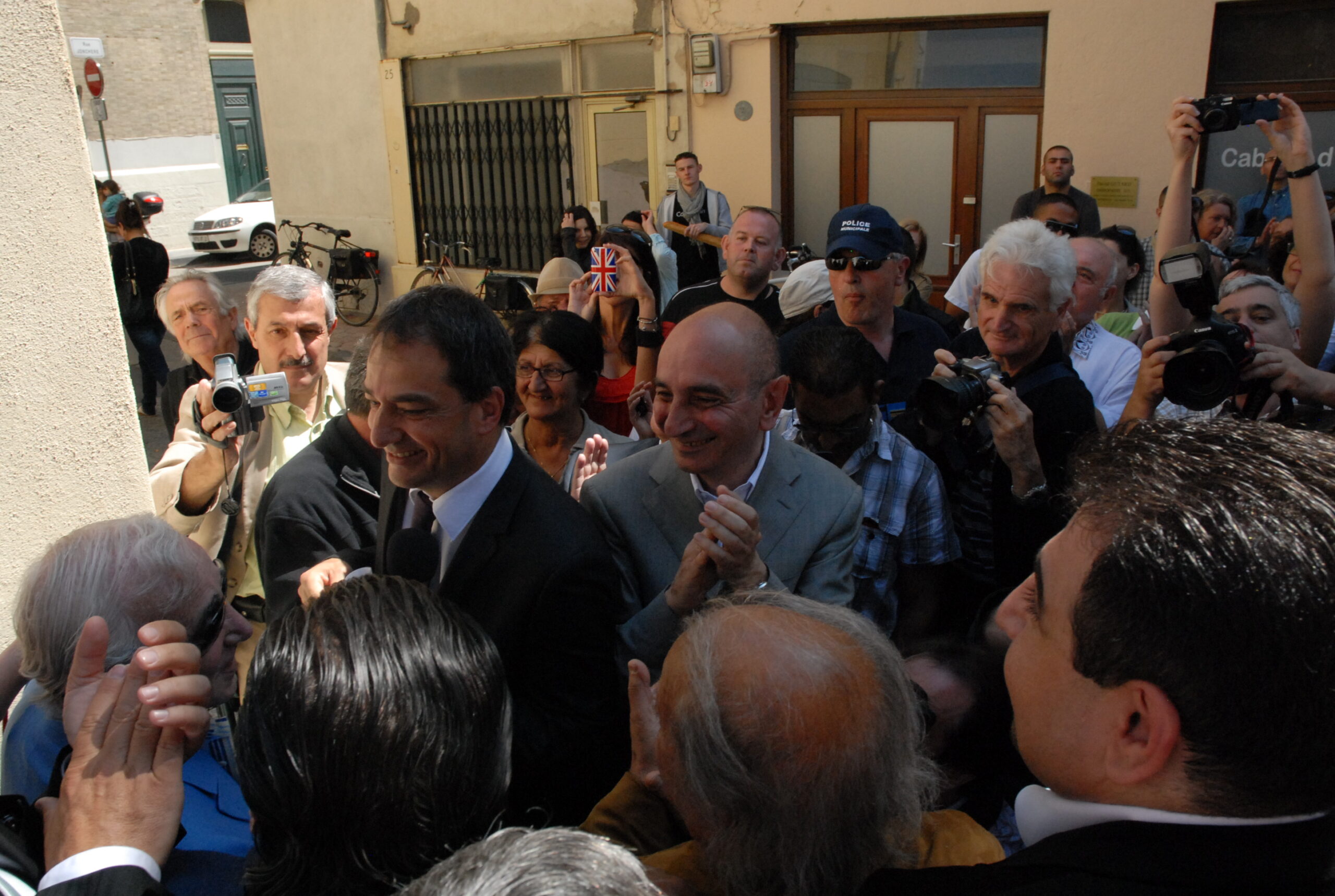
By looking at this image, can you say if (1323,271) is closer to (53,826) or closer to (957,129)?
(53,826)

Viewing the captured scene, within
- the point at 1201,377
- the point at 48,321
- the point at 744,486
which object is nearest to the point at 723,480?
the point at 744,486

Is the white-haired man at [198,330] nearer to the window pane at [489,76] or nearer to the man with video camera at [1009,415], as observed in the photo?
the man with video camera at [1009,415]

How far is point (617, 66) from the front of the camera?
10266mm

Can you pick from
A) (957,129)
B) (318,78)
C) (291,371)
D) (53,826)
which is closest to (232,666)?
(53,826)

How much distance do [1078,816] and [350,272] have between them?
1245cm

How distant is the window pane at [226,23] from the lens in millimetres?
26094

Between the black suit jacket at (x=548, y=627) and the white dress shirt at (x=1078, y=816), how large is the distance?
2.77 feet

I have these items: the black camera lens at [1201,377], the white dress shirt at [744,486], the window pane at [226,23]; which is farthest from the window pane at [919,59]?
the window pane at [226,23]

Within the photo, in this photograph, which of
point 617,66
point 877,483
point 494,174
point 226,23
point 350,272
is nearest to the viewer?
point 877,483

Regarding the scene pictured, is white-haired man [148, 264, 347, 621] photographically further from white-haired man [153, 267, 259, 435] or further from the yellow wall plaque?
the yellow wall plaque

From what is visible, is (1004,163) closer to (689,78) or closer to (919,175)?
(919,175)

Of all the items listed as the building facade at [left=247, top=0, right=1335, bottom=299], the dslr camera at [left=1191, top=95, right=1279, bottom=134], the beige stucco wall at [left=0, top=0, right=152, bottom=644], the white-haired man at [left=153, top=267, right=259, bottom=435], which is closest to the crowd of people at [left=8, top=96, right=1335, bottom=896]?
the dslr camera at [left=1191, top=95, right=1279, bottom=134]

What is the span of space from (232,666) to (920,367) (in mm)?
2394

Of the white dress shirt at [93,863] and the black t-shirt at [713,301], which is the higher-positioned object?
the black t-shirt at [713,301]
